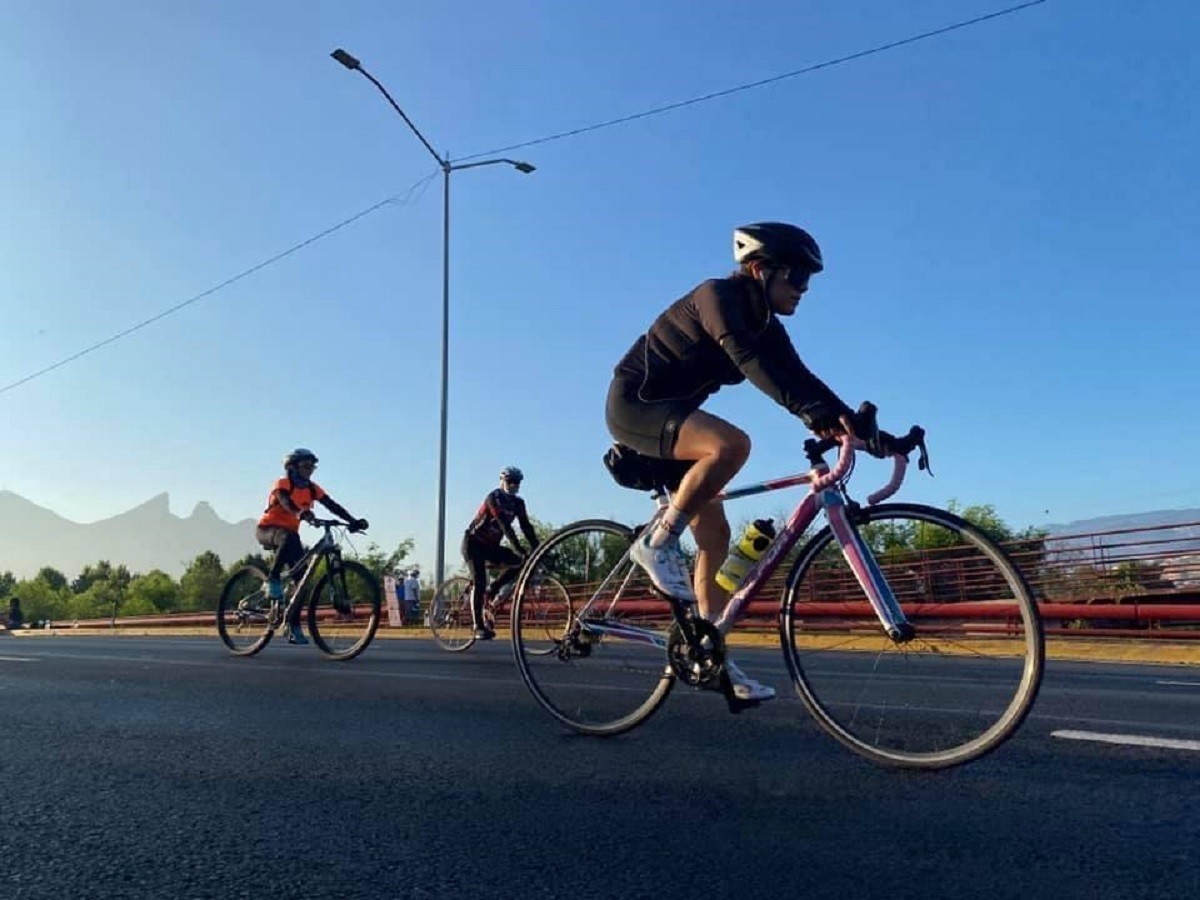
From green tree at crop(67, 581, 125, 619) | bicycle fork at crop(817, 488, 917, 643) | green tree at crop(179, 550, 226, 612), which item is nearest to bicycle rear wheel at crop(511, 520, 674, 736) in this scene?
bicycle fork at crop(817, 488, 917, 643)

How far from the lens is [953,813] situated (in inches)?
102

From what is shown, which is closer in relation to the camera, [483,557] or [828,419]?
[828,419]

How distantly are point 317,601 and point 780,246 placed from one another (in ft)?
23.4

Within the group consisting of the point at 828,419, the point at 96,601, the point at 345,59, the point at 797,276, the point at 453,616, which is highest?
the point at 345,59

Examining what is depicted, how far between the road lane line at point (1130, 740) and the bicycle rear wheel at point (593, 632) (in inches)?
60.1

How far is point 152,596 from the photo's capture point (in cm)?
11131

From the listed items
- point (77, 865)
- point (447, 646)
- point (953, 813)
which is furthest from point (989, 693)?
point (447, 646)

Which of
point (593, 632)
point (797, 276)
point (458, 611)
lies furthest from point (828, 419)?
point (458, 611)

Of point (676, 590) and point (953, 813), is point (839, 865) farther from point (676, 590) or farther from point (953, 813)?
point (676, 590)

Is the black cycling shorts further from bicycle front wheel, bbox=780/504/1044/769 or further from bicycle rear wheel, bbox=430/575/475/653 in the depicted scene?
bicycle rear wheel, bbox=430/575/475/653

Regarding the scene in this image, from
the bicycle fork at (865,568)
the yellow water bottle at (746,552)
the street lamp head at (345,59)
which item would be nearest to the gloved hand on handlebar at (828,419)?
the bicycle fork at (865,568)

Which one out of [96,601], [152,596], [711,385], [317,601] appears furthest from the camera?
[152,596]

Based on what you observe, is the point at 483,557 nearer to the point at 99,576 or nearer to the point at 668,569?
the point at 668,569

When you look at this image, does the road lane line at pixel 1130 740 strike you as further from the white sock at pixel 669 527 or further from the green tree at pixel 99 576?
the green tree at pixel 99 576
